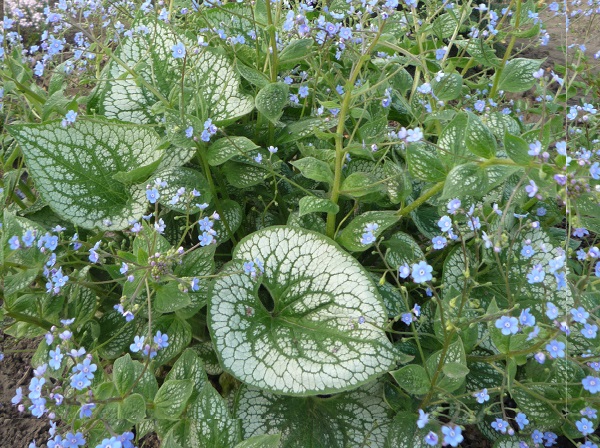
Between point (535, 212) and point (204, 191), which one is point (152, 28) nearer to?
point (204, 191)

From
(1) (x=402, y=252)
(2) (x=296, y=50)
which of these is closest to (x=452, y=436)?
(1) (x=402, y=252)

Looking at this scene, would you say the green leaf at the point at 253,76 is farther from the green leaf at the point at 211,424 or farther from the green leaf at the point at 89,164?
the green leaf at the point at 211,424

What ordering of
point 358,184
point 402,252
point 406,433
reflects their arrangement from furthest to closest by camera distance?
point 402,252
point 358,184
point 406,433

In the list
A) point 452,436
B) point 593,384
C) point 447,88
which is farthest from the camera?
point 447,88

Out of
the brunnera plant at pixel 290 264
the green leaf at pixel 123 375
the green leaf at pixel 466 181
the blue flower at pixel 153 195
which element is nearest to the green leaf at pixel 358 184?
the brunnera plant at pixel 290 264

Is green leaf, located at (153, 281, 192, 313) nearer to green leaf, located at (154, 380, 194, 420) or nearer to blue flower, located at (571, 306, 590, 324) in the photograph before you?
green leaf, located at (154, 380, 194, 420)

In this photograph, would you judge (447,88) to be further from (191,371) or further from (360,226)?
(191,371)

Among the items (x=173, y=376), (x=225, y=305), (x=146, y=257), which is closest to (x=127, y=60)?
(x=146, y=257)
